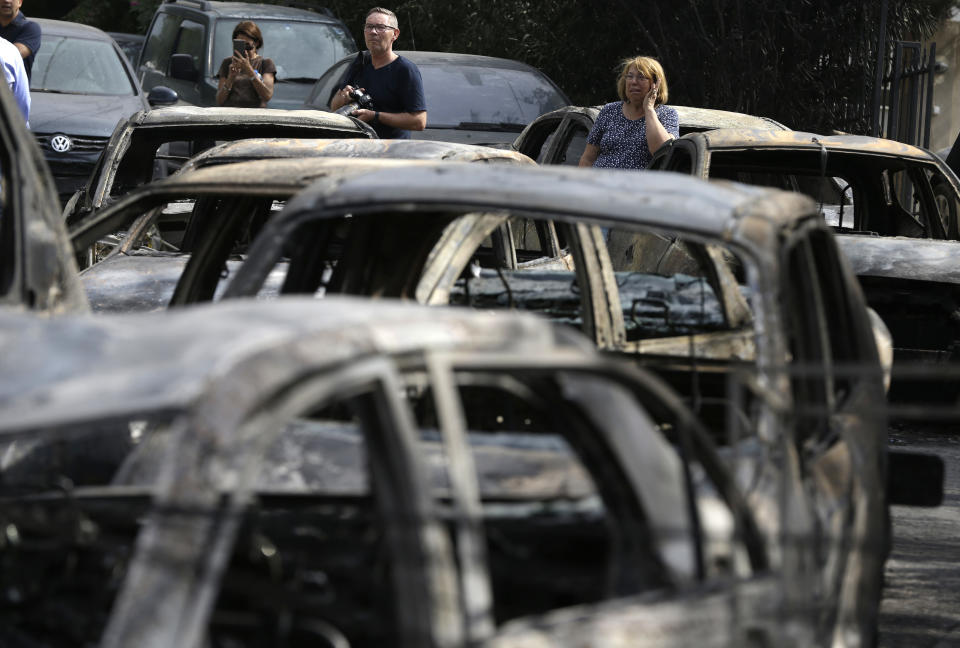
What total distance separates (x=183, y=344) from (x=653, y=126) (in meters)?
7.37

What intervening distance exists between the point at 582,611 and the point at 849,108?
16819mm

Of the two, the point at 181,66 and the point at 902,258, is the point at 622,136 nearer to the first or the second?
the point at 902,258

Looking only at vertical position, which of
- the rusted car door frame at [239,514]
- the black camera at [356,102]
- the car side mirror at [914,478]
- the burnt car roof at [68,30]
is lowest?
the car side mirror at [914,478]

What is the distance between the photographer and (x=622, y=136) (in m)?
9.66

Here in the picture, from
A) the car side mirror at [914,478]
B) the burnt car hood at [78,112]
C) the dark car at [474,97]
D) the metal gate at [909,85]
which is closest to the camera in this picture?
the car side mirror at [914,478]

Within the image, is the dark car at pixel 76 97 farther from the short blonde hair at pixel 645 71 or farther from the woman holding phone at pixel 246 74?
the short blonde hair at pixel 645 71

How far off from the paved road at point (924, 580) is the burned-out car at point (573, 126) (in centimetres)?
422

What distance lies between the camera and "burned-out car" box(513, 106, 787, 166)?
36.5 feet

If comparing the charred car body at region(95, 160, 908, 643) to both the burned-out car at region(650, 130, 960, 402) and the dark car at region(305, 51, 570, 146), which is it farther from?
the dark car at region(305, 51, 570, 146)

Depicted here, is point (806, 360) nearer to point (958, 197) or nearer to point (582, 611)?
point (582, 611)

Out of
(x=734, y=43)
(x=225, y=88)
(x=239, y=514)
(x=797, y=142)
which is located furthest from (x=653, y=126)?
(x=734, y=43)

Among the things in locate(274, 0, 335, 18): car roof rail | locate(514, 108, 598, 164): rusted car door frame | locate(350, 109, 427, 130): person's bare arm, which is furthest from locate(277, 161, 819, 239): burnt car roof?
locate(274, 0, 335, 18): car roof rail

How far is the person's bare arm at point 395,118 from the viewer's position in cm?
1017

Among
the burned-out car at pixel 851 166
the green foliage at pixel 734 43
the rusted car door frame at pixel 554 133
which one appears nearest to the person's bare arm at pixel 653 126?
the burned-out car at pixel 851 166
